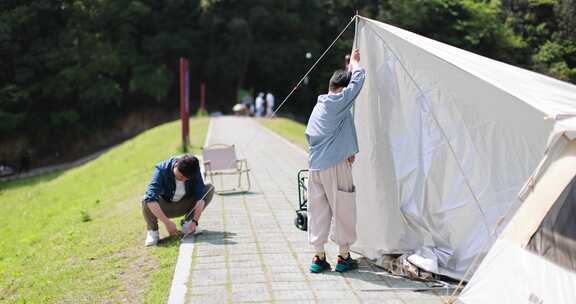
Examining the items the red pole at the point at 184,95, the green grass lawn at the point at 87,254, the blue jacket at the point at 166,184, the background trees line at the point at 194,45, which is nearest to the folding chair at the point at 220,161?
the green grass lawn at the point at 87,254

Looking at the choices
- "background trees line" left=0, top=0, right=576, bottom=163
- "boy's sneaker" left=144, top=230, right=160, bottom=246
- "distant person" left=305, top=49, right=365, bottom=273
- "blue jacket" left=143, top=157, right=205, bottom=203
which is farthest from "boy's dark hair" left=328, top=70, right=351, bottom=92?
"background trees line" left=0, top=0, right=576, bottom=163

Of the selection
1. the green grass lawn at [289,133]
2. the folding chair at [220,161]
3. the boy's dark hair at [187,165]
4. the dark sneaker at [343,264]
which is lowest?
the green grass lawn at [289,133]

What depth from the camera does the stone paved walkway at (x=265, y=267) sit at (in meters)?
4.65

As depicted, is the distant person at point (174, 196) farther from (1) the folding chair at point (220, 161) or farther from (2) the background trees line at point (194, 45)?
(2) the background trees line at point (194, 45)

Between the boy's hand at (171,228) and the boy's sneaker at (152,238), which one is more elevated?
the boy's hand at (171,228)

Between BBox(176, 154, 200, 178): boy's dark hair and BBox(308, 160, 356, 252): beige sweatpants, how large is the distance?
4.98 feet

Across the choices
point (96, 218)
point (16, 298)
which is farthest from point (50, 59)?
point (16, 298)

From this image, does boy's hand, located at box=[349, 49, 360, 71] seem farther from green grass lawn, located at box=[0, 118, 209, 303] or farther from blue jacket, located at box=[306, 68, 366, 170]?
green grass lawn, located at box=[0, 118, 209, 303]

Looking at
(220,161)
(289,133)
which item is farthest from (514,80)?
(289,133)

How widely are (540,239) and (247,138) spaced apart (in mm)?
16074

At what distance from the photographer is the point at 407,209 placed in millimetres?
5246

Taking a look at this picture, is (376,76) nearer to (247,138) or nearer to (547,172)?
(547,172)

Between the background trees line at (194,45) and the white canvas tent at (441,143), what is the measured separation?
31.0m

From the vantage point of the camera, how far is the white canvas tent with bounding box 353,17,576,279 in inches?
178
